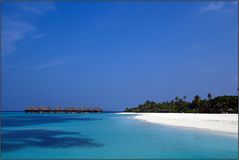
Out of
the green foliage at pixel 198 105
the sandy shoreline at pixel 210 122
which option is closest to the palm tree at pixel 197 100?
the green foliage at pixel 198 105

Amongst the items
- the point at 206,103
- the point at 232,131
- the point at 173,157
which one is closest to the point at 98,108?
the point at 206,103

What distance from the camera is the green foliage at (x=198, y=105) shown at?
4600cm

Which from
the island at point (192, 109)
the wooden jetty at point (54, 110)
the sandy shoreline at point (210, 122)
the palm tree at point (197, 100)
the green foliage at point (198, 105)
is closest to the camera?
the sandy shoreline at point (210, 122)

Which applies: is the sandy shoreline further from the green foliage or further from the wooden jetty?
the wooden jetty

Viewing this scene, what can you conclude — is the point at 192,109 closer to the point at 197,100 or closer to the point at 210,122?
the point at 197,100

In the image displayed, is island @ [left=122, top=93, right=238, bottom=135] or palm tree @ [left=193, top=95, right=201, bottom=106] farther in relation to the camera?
palm tree @ [left=193, top=95, right=201, bottom=106]

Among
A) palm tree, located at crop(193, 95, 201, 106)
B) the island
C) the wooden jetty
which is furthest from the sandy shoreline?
the wooden jetty

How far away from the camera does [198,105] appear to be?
5534cm

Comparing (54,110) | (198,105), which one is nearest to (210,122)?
(198,105)

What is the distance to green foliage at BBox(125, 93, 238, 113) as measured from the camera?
46.0 m

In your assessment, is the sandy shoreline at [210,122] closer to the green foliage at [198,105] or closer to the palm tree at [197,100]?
the green foliage at [198,105]

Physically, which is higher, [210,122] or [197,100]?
[197,100]

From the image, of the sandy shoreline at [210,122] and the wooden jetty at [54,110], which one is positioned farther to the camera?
the wooden jetty at [54,110]

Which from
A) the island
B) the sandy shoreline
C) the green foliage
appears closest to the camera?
the sandy shoreline
